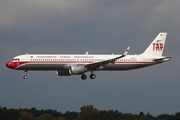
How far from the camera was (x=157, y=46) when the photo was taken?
125 m

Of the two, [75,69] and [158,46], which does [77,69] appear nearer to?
[75,69]

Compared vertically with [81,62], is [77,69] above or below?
below

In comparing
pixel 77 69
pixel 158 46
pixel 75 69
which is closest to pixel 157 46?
pixel 158 46

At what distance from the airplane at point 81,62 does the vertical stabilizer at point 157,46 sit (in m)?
0.21

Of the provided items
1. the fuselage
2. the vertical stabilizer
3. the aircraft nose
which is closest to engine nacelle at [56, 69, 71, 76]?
the fuselage

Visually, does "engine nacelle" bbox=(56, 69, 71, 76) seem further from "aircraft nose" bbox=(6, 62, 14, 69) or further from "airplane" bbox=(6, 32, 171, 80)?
"aircraft nose" bbox=(6, 62, 14, 69)

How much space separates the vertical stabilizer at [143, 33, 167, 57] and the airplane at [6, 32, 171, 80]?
8.2 inches

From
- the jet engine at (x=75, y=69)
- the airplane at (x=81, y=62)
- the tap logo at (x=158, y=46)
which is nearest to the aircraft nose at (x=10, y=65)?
the airplane at (x=81, y=62)

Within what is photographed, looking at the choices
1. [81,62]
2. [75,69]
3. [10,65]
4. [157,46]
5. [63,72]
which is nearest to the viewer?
[10,65]

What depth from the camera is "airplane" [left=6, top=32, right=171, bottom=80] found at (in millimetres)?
110750

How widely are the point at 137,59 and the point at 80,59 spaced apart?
11.8 metres

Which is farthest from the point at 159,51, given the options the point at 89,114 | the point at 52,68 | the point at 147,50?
the point at 89,114

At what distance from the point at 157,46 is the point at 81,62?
1879 centimetres

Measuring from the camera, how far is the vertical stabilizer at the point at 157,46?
123812 mm
